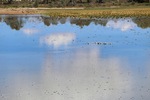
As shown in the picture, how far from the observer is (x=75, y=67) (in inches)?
776

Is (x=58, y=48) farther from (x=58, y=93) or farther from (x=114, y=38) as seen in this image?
(x=58, y=93)

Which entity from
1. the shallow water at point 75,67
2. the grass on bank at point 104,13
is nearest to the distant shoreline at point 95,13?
the grass on bank at point 104,13

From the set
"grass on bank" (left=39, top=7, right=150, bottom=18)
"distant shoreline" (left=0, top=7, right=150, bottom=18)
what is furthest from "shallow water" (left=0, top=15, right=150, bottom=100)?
"distant shoreline" (left=0, top=7, right=150, bottom=18)

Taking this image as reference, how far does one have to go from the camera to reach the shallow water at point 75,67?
15.2m

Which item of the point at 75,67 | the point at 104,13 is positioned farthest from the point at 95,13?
the point at 75,67

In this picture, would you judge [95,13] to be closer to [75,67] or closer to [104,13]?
[104,13]

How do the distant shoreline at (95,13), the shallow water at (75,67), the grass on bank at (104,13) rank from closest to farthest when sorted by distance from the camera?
the shallow water at (75,67), the grass on bank at (104,13), the distant shoreline at (95,13)

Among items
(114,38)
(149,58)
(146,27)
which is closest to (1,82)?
(149,58)

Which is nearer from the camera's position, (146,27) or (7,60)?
(7,60)

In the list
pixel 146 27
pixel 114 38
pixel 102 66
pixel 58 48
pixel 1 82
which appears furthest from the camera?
pixel 146 27

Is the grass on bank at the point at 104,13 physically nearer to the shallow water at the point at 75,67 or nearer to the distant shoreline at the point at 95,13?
the distant shoreline at the point at 95,13

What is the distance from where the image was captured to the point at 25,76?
59.1 ft

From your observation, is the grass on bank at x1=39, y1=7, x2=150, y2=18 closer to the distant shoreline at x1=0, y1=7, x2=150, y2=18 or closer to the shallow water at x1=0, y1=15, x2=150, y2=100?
the distant shoreline at x1=0, y1=7, x2=150, y2=18

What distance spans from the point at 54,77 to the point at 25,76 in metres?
1.27
